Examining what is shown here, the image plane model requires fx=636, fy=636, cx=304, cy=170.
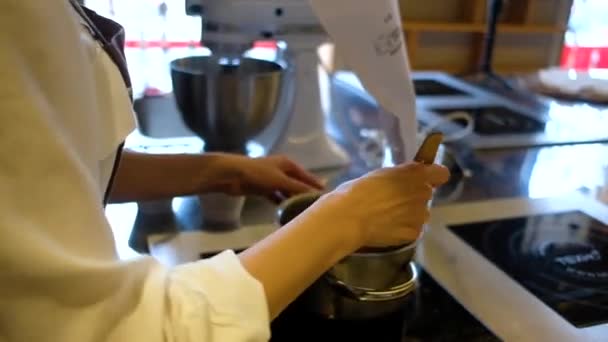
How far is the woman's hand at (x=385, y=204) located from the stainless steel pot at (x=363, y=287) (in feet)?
0.05

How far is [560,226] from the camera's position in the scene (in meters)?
0.91

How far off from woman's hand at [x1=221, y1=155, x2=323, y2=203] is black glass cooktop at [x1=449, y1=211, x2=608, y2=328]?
0.23 m

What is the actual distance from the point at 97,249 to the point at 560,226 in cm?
70

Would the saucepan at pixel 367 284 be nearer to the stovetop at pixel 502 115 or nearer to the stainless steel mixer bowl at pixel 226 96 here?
the stainless steel mixer bowl at pixel 226 96

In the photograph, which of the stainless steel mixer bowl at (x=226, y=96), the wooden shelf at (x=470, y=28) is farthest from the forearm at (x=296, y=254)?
the wooden shelf at (x=470, y=28)

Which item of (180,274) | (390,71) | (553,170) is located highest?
(390,71)

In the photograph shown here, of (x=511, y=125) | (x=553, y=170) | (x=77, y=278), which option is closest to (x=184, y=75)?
(x=77, y=278)

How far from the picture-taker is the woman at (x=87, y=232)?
40cm

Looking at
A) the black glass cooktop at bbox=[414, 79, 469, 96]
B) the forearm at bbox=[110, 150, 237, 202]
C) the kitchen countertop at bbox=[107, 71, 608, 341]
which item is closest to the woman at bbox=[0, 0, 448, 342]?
the kitchen countertop at bbox=[107, 71, 608, 341]

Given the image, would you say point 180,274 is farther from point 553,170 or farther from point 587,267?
point 553,170

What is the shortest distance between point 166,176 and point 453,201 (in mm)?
442

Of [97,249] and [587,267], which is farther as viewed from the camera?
[587,267]

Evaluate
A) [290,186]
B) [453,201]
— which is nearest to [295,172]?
[290,186]

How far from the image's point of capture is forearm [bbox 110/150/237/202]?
32.2 inches
